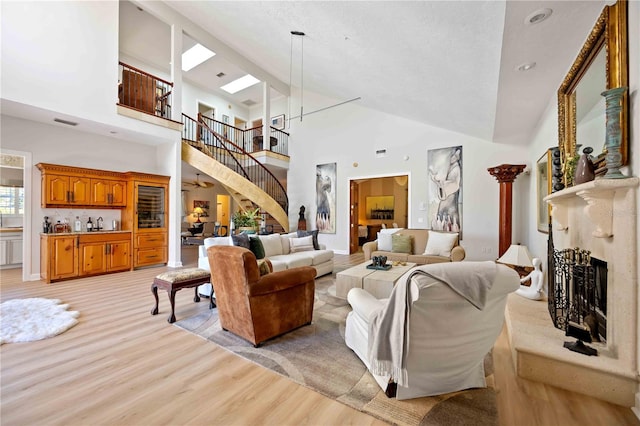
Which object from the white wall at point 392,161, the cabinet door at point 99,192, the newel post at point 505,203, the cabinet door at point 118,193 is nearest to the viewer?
the newel post at point 505,203

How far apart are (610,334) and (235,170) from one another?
28.7 ft

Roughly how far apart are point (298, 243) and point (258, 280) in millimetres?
2915

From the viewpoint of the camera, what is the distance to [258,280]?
7.85ft

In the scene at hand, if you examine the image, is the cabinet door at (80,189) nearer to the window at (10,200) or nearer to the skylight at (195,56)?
the window at (10,200)

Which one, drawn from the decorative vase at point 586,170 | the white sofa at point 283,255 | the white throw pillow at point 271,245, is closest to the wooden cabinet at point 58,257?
the white sofa at point 283,255

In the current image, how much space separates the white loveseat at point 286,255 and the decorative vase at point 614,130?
363cm

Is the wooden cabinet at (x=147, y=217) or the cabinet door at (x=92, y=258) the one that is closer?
the cabinet door at (x=92, y=258)

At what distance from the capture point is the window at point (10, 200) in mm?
5801

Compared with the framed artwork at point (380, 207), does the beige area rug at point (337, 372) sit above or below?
below

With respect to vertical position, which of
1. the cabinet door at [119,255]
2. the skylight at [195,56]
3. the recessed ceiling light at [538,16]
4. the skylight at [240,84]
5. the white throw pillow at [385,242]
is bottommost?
the cabinet door at [119,255]

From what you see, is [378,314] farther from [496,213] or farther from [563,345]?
[496,213]


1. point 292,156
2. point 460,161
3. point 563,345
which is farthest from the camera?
point 292,156

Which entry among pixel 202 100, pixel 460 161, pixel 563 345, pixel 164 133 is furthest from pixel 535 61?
pixel 202 100

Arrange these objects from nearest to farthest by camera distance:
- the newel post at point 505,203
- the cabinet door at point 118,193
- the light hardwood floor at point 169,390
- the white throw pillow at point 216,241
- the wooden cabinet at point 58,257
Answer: the light hardwood floor at point 169,390 < the white throw pillow at point 216,241 < the wooden cabinet at point 58,257 < the newel post at point 505,203 < the cabinet door at point 118,193
